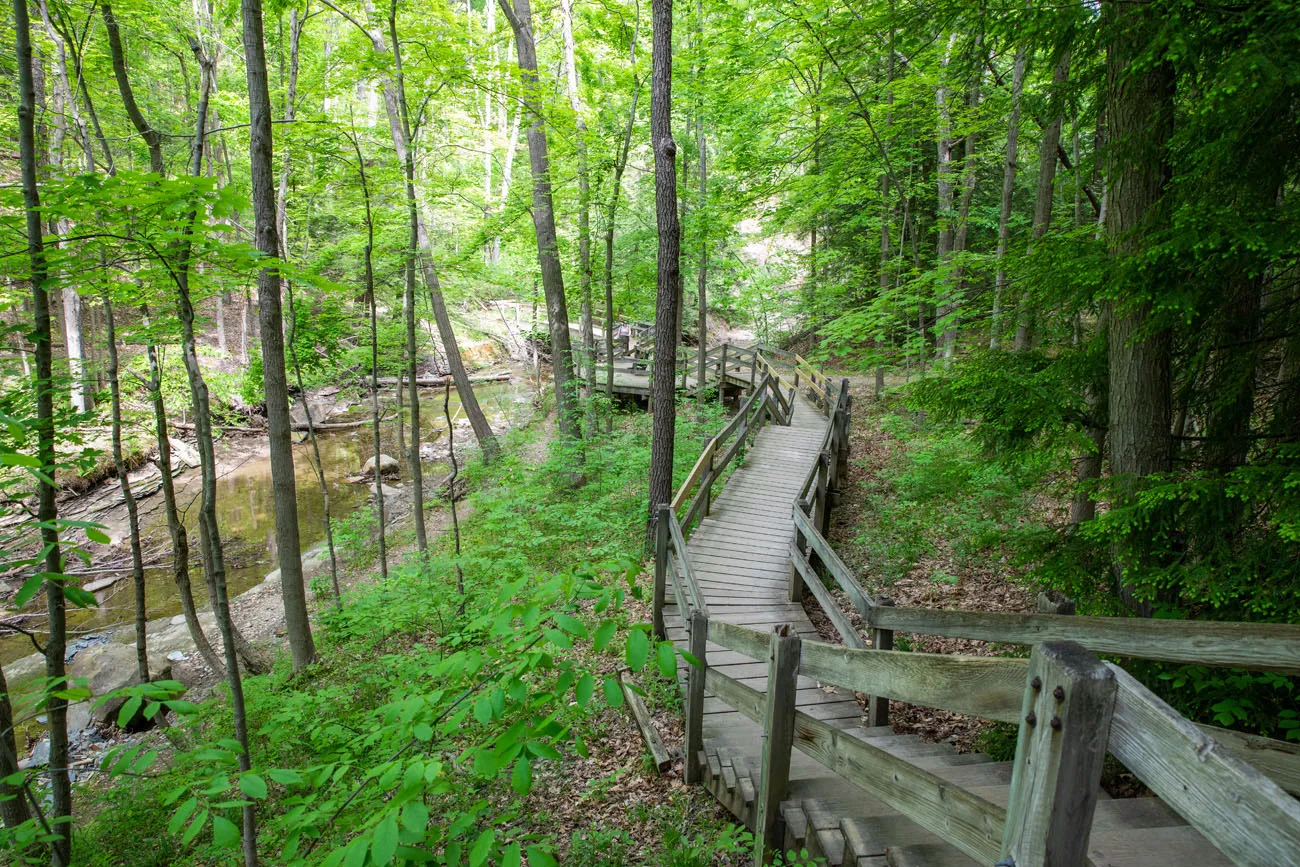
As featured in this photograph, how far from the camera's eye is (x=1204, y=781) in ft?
3.80

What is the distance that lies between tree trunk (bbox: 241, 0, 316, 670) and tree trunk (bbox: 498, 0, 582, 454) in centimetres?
523

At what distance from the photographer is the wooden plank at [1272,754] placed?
2.21 meters

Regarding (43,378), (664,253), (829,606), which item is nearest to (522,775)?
(829,606)

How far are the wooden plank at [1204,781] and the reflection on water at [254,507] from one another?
10245 millimetres

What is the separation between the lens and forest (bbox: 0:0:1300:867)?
2816mm

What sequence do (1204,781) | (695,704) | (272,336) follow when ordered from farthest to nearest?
(272,336), (695,704), (1204,781)

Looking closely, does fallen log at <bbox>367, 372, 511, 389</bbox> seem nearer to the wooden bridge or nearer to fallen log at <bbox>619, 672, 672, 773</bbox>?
the wooden bridge

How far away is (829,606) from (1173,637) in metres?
2.92

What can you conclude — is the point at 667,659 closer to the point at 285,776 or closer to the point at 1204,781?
the point at 1204,781

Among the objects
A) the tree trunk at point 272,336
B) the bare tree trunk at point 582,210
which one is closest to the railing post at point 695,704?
the tree trunk at point 272,336

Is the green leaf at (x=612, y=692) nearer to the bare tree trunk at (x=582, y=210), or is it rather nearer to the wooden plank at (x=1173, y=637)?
the wooden plank at (x=1173, y=637)

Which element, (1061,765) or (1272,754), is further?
(1272,754)

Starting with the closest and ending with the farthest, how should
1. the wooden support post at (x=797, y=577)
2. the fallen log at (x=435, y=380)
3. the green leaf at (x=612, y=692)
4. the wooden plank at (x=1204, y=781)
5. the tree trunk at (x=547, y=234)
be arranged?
the wooden plank at (x=1204, y=781)
the green leaf at (x=612, y=692)
the wooden support post at (x=797, y=577)
the tree trunk at (x=547, y=234)
the fallen log at (x=435, y=380)

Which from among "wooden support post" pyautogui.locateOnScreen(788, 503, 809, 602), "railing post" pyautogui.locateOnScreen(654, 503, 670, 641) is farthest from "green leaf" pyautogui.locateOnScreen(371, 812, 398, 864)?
"wooden support post" pyautogui.locateOnScreen(788, 503, 809, 602)
